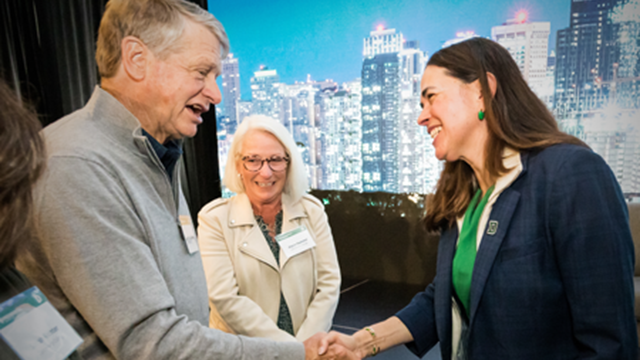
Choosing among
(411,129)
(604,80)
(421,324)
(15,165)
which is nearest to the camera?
(15,165)

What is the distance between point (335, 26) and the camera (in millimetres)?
3865

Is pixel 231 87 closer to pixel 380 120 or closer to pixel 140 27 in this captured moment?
pixel 380 120

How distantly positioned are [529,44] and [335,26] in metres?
1.83

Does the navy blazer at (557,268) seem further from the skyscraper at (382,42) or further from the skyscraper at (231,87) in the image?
the skyscraper at (231,87)

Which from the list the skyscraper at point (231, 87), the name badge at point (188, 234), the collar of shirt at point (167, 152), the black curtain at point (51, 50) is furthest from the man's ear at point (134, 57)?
the skyscraper at point (231, 87)

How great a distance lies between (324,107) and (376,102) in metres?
0.57

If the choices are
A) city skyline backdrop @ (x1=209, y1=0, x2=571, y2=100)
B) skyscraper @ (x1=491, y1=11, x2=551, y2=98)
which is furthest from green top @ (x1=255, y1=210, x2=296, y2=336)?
skyscraper @ (x1=491, y1=11, x2=551, y2=98)

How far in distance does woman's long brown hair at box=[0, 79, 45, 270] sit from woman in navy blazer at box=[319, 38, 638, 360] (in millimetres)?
1122

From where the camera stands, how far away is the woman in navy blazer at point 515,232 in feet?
3.13

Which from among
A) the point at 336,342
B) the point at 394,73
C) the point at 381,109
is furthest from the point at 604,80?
the point at 336,342

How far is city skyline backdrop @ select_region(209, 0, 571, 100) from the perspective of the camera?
3342 mm

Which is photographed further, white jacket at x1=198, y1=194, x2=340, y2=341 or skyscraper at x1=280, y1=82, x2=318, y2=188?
skyscraper at x1=280, y1=82, x2=318, y2=188

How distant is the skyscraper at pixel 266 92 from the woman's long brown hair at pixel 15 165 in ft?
12.6

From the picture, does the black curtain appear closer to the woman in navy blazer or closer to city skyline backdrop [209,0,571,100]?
city skyline backdrop [209,0,571,100]
